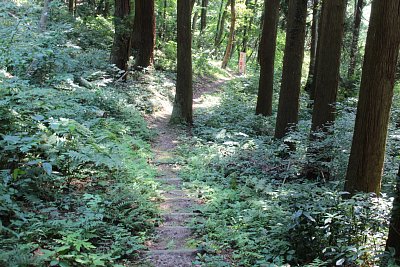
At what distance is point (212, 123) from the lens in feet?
48.0

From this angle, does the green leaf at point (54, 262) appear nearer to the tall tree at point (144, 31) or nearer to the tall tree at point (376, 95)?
the tall tree at point (376, 95)

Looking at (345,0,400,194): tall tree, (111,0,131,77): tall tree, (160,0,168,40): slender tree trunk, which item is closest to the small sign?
(160,0,168,40): slender tree trunk

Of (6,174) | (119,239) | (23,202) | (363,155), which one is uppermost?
(363,155)

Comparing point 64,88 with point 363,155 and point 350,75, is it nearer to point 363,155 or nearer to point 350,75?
point 363,155

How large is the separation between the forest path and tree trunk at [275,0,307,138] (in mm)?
3485

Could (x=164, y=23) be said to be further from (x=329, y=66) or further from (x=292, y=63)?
(x=329, y=66)

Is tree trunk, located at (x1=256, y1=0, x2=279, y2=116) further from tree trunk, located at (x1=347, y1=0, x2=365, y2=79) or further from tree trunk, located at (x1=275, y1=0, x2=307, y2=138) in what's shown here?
tree trunk, located at (x1=347, y1=0, x2=365, y2=79)

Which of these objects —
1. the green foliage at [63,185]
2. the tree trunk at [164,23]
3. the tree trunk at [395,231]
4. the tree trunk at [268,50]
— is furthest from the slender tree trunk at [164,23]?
the tree trunk at [395,231]

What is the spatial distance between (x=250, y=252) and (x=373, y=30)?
11.5ft

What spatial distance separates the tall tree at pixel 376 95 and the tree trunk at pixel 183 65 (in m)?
9.09

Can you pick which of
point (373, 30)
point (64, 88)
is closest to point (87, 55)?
point (64, 88)

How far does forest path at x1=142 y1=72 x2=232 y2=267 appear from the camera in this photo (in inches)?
203

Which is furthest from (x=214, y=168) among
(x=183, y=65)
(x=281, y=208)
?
(x=183, y=65)

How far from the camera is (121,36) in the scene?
637 inches
